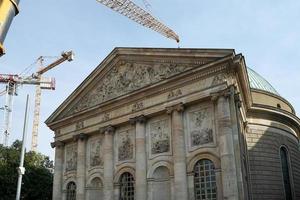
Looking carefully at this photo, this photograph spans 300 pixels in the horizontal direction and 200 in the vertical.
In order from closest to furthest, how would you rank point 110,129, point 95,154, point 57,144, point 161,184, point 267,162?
point 161,184 → point 110,129 → point 267,162 → point 95,154 → point 57,144

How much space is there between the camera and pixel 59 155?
108 feet

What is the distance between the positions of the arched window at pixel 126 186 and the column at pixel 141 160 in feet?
4.55

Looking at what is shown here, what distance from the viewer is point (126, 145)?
27.4 meters

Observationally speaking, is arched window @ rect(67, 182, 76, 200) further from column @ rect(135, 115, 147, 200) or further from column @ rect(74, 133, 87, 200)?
column @ rect(135, 115, 147, 200)

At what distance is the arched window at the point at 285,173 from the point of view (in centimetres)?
3073

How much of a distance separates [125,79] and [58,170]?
10472 mm

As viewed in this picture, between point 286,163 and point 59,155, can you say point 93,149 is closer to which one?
point 59,155

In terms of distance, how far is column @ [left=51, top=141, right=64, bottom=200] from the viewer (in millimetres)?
31544

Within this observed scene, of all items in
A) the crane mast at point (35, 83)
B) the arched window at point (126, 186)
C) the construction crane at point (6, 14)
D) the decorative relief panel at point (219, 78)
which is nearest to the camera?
the construction crane at point (6, 14)

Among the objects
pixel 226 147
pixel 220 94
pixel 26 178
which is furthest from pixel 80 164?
pixel 220 94

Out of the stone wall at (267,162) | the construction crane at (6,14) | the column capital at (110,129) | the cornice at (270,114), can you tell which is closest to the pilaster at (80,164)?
the column capital at (110,129)

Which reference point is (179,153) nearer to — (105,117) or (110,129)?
(110,129)

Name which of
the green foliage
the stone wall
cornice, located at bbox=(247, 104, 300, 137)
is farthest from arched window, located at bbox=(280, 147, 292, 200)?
the green foliage

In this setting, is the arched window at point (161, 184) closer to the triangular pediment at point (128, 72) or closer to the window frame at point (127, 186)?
the window frame at point (127, 186)
